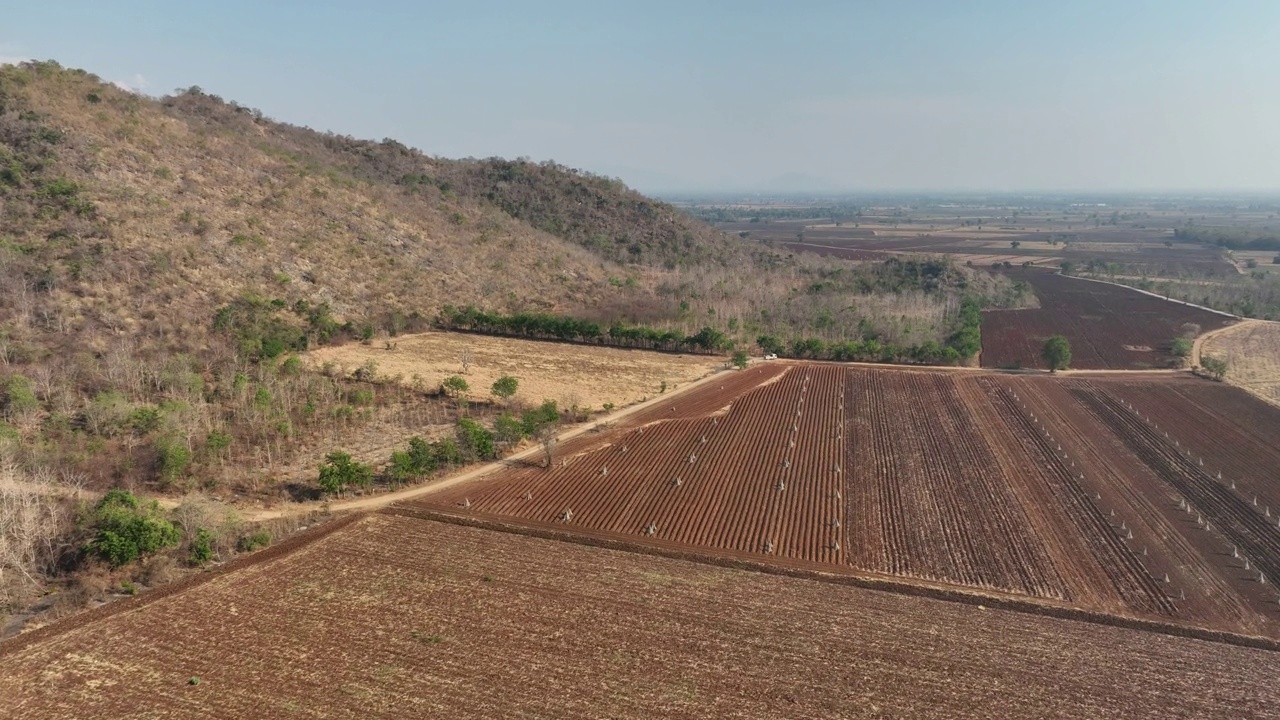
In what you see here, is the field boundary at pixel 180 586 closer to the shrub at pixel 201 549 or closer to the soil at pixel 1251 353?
the shrub at pixel 201 549

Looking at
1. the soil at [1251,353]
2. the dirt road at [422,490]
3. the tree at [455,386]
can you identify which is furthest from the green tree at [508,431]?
the soil at [1251,353]

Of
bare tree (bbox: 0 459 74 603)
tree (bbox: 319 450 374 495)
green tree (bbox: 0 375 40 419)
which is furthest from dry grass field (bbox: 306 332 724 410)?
bare tree (bbox: 0 459 74 603)

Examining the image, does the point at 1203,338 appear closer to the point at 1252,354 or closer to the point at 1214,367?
the point at 1252,354

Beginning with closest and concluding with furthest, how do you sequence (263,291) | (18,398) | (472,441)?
(18,398) < (472,441) < (263,291)

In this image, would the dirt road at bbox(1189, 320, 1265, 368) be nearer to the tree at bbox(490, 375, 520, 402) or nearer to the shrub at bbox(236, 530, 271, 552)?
the tree at bbox(490, 375, 520, 402)

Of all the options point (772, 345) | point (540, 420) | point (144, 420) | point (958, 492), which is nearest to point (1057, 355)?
point (772, 345)

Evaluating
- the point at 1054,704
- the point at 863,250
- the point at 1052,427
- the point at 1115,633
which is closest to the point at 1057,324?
the point at 1052,427
